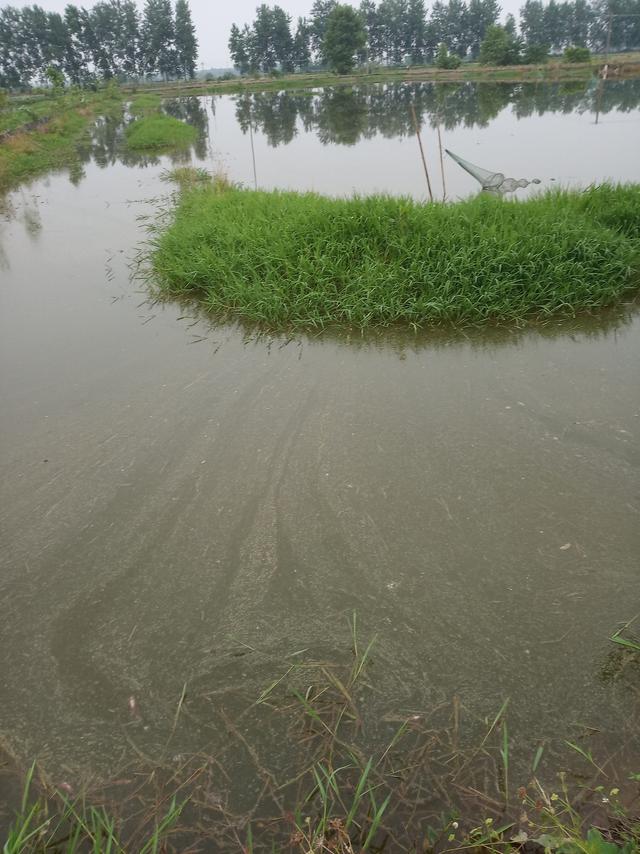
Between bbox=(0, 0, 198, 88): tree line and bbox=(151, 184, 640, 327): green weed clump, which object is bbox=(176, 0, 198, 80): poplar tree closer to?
bbox=(0, 0, 198, 88): tree line

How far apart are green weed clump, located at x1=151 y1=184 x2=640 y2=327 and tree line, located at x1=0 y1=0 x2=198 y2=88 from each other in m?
50.4

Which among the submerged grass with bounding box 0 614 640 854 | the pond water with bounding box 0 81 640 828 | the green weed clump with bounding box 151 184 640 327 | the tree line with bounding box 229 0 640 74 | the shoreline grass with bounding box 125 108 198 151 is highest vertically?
the tree line with bounding box 229 0 640 74

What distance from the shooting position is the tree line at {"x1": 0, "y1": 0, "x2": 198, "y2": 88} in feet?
148

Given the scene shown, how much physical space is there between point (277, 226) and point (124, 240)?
85.0 inches

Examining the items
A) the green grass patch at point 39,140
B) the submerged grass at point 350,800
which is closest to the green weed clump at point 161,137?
the green grass patch at point 39,140

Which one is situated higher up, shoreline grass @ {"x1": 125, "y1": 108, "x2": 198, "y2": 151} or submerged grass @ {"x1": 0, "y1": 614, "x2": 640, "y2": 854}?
shoreline grass @ {"x1": 125, "y1": 108, "x2": 198, "y2": 151}

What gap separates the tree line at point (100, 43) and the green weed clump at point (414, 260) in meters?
50.4

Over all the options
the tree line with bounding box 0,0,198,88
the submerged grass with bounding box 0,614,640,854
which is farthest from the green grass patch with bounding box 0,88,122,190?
the tree line with bounding box 0,0,198,88

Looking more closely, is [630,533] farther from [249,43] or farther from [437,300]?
[249,43]

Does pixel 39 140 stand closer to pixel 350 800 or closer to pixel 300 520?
pixel 300 520

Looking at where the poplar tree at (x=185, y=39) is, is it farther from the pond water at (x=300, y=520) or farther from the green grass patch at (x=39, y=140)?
the pond water at (x=300, y=520)

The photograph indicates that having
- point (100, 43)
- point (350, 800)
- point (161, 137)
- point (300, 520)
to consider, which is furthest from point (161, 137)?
point (100, 43)

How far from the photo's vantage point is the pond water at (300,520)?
1.42 metres

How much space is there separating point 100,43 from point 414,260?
2259 inches
